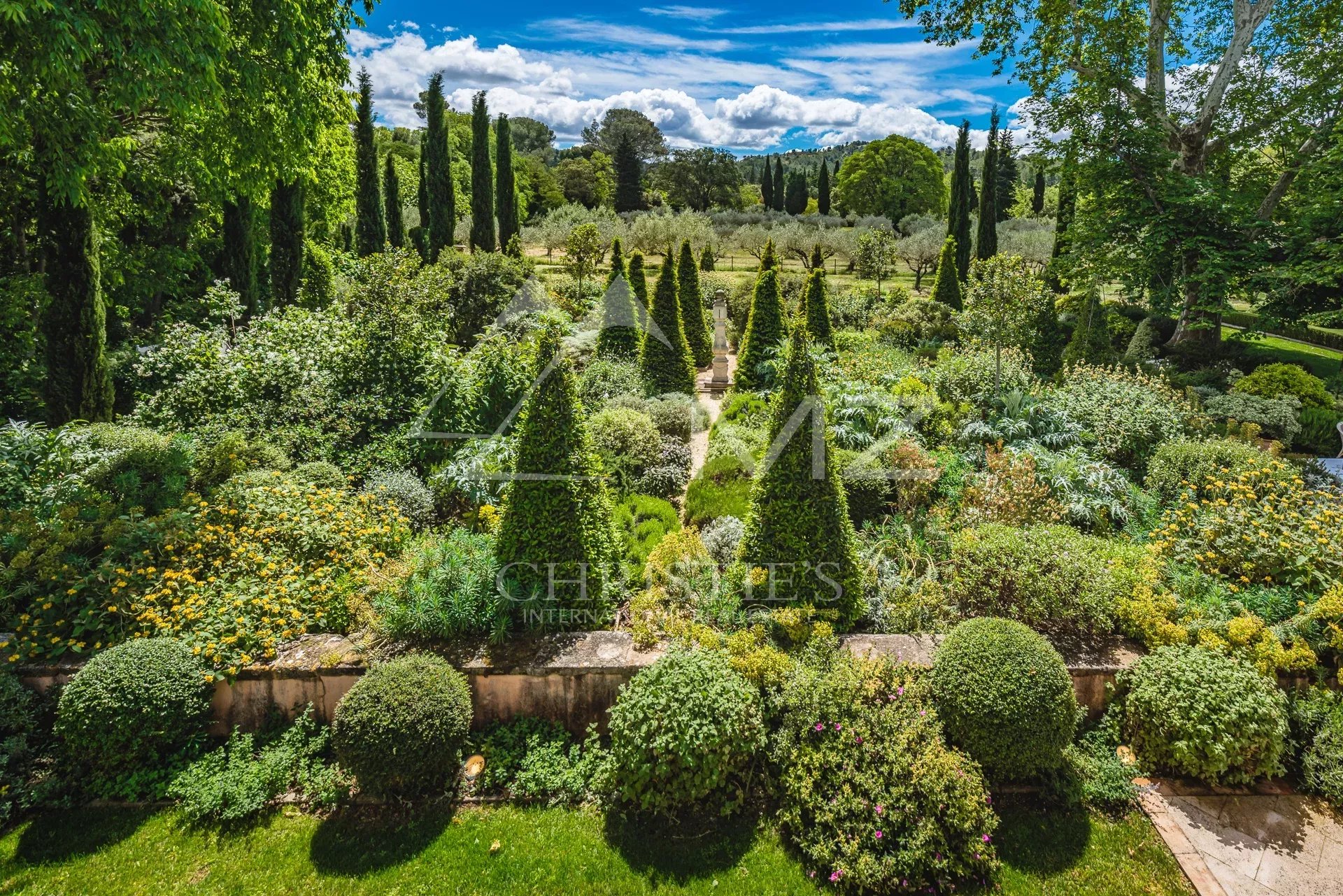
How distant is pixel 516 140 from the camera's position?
70.6 m

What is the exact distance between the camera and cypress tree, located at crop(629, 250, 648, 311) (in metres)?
15.2

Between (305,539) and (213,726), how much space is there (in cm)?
159

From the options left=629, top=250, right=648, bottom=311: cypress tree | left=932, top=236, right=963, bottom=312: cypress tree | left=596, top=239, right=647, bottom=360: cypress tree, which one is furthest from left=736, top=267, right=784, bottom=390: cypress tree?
left=932, top=236, right=963, bottom=312: cypress tree

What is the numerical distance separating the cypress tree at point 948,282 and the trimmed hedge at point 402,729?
2069cm

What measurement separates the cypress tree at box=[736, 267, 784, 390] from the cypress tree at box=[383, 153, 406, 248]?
19274mm

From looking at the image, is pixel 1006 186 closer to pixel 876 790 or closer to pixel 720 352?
pixel 720 352

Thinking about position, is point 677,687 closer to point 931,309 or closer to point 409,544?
point 409,544

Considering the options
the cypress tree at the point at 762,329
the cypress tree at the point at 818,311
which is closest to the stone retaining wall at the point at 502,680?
the cypress tree at the point at 762,329

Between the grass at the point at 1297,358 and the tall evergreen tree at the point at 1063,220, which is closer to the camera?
the grass at the point at 1297,358

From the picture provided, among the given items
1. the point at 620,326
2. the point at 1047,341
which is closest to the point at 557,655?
the point at 620,326

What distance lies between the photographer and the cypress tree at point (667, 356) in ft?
42.6

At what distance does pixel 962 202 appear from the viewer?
86.8 ft

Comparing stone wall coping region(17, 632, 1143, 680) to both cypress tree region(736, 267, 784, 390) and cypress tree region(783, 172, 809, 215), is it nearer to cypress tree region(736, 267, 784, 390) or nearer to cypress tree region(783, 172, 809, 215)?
cypress tree region(736, 267, 784, 390)

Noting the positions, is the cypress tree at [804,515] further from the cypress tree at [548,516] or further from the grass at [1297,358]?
the grass at [1297,358]
